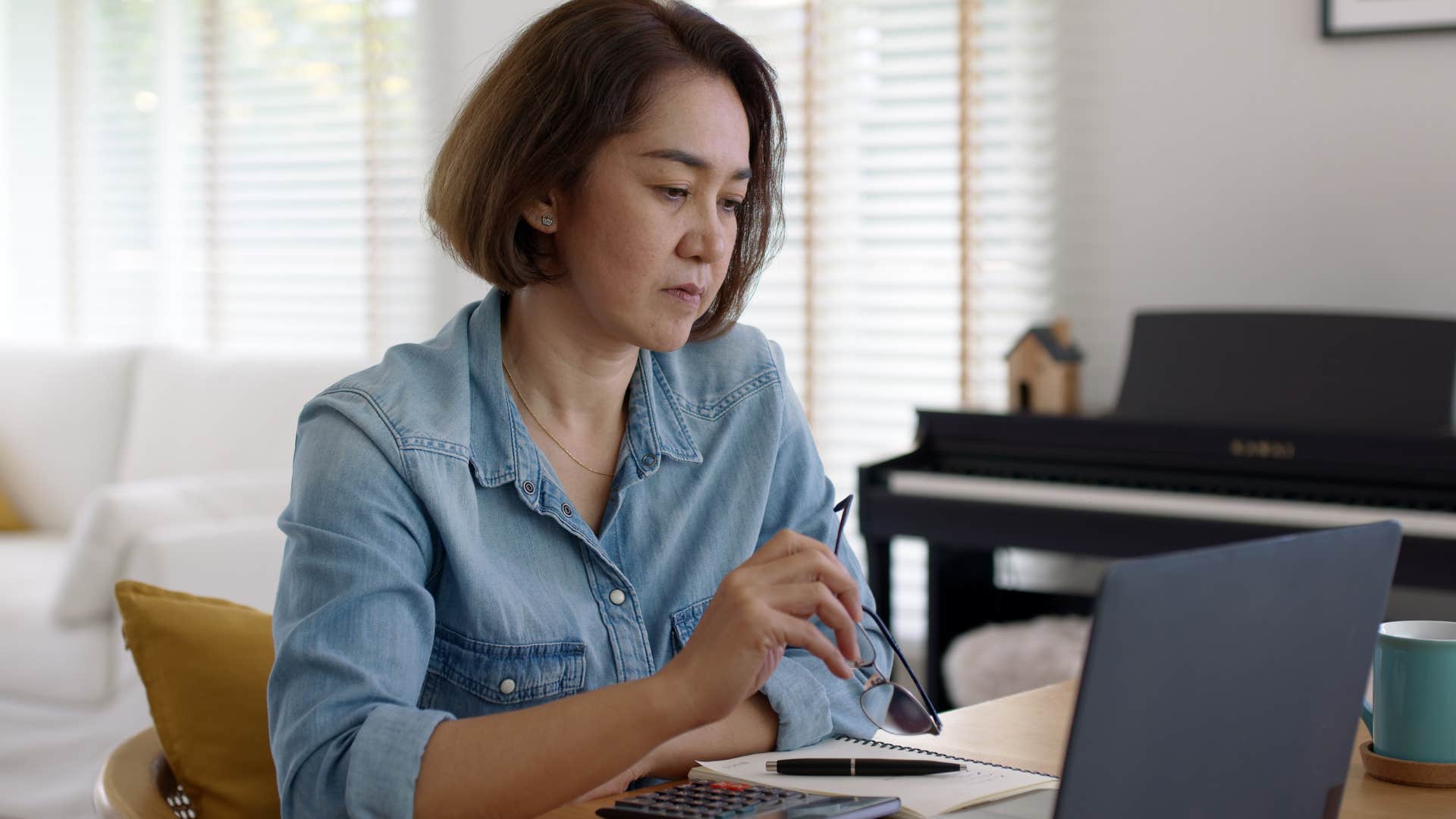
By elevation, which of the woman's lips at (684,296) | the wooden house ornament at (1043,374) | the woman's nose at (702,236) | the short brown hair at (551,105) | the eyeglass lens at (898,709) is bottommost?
the eyeglass lens at (898,709)

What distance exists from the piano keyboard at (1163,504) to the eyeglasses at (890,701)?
1451 mm

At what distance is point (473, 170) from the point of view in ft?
4.75

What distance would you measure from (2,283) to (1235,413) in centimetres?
384

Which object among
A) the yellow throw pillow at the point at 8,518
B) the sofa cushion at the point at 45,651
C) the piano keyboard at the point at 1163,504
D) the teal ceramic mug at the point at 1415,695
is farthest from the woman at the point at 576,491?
the yellow throw pillow at the point at 8,518

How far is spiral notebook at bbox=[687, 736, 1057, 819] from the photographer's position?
40.7 inches

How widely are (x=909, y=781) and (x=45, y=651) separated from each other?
251 cm

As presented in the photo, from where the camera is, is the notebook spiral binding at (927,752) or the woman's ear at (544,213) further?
the woman's ear at (544,213)

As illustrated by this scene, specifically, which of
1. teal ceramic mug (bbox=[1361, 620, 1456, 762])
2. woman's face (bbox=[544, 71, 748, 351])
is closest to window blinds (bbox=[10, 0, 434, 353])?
woman's face (bbox=[544, 71, 748, 351])

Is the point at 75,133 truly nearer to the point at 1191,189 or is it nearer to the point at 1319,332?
the point at 1191,189

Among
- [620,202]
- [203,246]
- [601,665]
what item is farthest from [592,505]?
[203,246]

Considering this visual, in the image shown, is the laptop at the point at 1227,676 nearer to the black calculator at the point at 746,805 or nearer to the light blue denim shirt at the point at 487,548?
the black calculator at the point at 746,805

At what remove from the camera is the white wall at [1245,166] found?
2.88 metres

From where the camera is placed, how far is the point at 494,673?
1288mm

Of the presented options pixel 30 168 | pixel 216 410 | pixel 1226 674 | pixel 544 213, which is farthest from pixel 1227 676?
pixel 30 168
